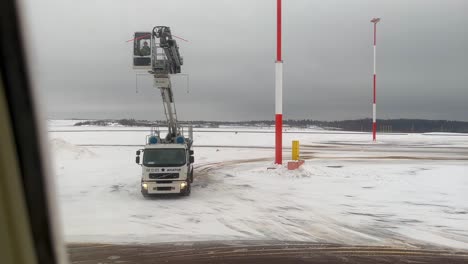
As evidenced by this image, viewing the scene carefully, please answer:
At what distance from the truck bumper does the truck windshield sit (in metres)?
0.73

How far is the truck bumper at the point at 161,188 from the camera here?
14.0 metres

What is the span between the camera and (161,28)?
1625cm

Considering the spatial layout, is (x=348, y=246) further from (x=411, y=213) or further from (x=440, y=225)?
(x=411, y=213)

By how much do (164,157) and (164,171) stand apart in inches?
Answer: 26.3

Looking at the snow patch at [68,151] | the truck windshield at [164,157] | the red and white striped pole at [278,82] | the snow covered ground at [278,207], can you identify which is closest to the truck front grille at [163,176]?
the truck windshield at [164,157]

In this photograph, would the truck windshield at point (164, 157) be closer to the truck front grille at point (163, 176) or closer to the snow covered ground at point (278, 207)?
the truck front grille at point (163, 176)

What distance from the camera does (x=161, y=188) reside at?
46.0 feet

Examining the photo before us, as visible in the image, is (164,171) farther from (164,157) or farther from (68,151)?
(68,151)

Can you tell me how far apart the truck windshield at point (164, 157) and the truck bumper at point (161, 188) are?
2.39 feet

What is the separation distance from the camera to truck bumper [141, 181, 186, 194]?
14.0 m

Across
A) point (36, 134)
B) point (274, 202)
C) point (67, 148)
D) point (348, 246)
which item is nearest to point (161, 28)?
point (274, 202)

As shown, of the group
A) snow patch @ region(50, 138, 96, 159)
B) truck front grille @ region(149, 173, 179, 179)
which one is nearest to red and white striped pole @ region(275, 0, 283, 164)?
truck front grille @ region(149, 173, 179, 179)

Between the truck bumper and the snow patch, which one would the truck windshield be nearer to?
the truck bumper

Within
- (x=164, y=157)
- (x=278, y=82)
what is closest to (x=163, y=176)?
(x=164, y=157)
